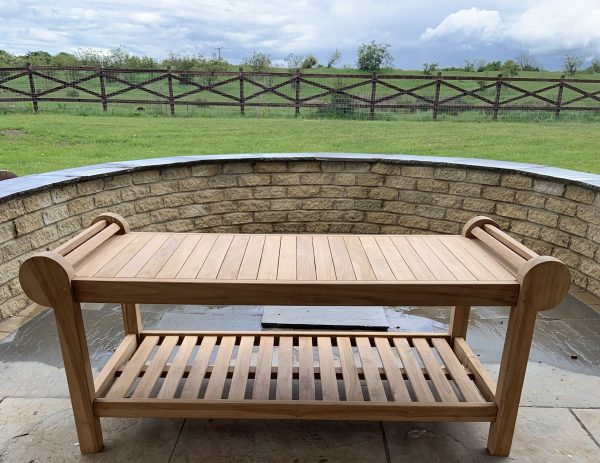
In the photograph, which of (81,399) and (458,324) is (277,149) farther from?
(81,399)

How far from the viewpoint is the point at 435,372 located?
7.22 ft

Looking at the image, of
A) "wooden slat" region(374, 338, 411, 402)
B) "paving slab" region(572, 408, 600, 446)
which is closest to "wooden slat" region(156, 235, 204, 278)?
"wooden slat" region(374, 338, 411, 402)

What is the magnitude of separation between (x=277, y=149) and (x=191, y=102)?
6.46 meters

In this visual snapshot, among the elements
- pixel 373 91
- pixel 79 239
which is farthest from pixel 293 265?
pixel 373 91

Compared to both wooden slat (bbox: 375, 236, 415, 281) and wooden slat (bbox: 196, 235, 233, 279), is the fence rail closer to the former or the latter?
wooden slat (bbox: 375, 236, 415, 281)

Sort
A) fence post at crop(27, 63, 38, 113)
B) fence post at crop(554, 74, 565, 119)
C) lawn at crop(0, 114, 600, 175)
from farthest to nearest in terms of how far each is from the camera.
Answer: fence post at crop(554, 74, 565, 119), fence post at crop(27, 63, 38, 113), lawn at crop(0, 114, 600, 175)

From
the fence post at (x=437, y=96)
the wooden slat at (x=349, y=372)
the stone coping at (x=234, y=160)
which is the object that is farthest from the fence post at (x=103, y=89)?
the wooden slat at (x=349, y=372)

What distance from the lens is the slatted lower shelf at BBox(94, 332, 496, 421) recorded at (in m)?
1.84

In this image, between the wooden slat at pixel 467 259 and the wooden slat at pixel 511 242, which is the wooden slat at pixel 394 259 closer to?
the wooden slat at pixel 467 259

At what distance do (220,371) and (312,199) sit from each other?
8.37 ft

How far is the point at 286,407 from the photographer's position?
1824 millimetres

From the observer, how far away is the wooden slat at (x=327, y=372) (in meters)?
2.11

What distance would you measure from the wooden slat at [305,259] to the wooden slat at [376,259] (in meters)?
0.23

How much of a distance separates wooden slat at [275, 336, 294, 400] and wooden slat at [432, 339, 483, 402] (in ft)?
2.51
